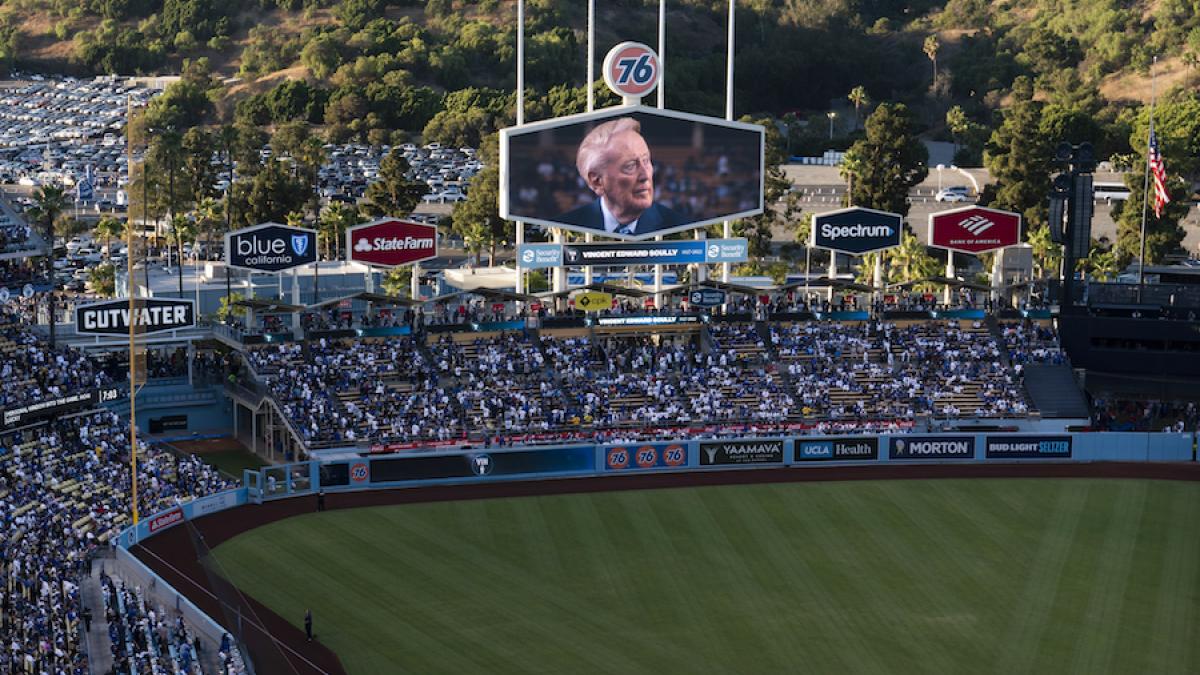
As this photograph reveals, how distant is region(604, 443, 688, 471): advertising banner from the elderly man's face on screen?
1179 centimetres

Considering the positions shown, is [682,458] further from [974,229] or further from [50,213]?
[50,213]

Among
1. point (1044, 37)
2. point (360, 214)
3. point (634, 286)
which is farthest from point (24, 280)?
point (1044, 37)

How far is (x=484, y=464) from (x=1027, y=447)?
22523 millimetres

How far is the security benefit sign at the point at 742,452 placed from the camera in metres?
61.3

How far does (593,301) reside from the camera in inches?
2872

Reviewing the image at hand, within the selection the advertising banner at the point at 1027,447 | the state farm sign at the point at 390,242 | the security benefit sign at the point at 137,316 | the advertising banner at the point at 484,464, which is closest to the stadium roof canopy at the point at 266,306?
the state farm sign at the point at 390,242

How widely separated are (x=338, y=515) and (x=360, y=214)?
150 feet

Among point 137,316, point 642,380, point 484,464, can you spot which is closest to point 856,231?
point 642,380

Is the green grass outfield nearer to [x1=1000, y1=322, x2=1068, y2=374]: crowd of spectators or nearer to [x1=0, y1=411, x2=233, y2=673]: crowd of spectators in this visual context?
[x1=0, y1=411, x2=233, y2=673]: crowd of spectators

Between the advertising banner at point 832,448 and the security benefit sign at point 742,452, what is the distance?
0.85 metres

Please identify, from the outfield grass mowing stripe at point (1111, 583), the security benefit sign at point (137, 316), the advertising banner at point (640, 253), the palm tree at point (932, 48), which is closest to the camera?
the outfield grass mowing stripe at point (1111, 583)

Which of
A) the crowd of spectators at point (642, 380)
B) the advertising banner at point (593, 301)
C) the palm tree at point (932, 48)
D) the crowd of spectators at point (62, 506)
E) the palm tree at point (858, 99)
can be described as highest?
the palm tree at point (932, 48)

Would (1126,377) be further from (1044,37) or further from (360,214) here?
(1044,37)

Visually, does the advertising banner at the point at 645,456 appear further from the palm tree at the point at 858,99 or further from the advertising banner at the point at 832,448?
the palm tree at the point at 858,99
